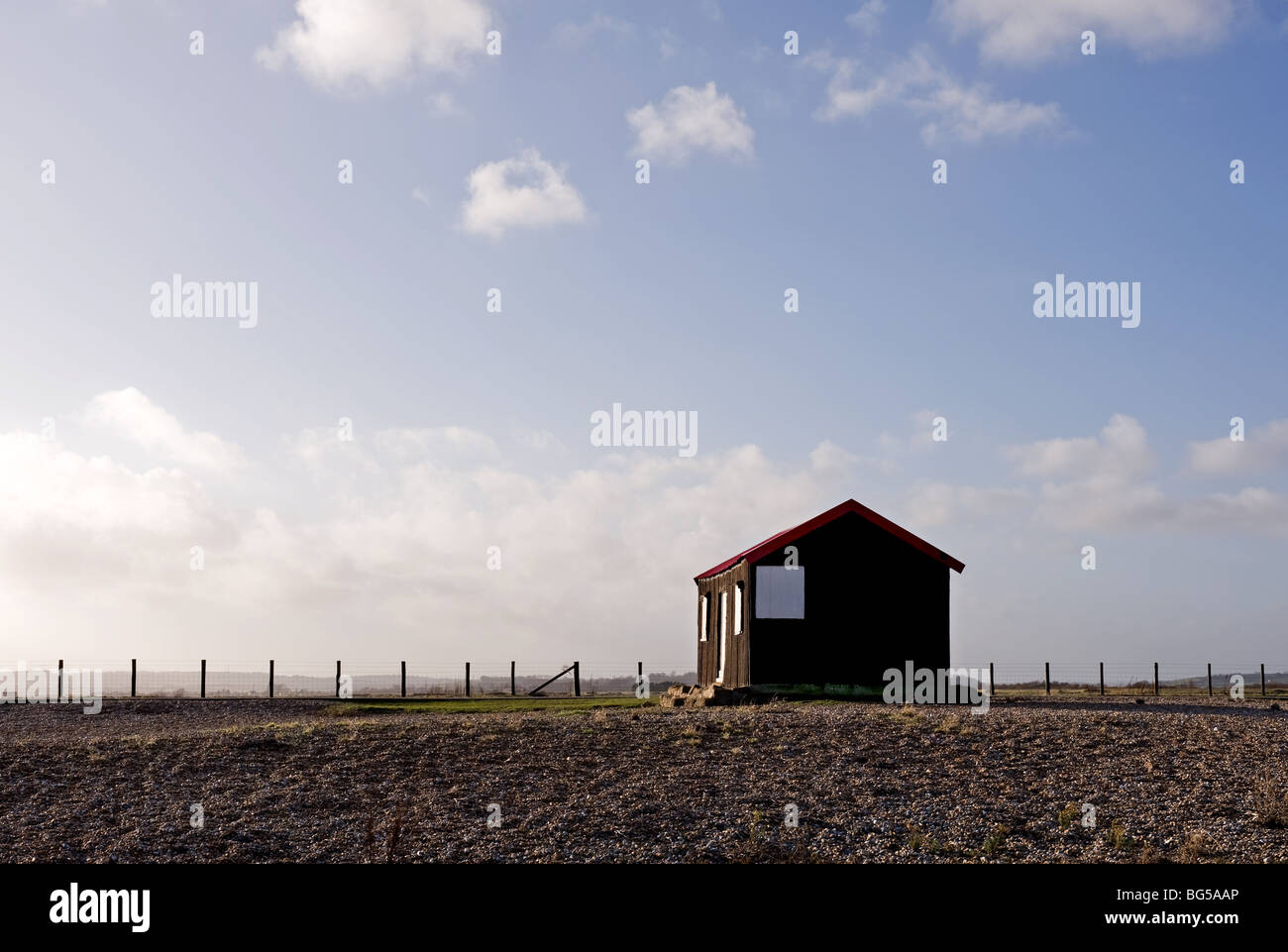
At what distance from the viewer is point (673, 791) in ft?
45.9

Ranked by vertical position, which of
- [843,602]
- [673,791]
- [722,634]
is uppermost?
[843,602]

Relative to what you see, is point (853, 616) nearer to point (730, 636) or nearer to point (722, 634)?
point (730, 636)

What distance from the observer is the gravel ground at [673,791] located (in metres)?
11.6

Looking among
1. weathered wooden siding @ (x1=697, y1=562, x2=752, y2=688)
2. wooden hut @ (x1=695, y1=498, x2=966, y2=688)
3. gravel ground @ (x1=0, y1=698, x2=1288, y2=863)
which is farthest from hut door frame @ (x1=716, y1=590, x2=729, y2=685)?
gravel ground @ (x1=0, y1=698, x2=1288, y2=863)

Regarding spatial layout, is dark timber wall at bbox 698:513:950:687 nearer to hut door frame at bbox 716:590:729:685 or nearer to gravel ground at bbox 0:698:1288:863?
hut door frame at bbox 716:590:729:685

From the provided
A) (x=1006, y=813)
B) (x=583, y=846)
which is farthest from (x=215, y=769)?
(x=1006, y=813)

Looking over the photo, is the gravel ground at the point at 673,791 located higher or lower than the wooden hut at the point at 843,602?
lower

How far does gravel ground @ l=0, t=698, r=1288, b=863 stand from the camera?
11.6 m

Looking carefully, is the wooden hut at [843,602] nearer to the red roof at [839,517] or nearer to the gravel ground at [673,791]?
the red roof at [839,517]

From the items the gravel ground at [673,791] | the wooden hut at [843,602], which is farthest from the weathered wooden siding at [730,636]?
the gravel ground at [673,791]

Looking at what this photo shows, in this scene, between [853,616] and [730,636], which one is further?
[730,636]

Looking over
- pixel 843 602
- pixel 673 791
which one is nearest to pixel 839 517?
pixel 843 602

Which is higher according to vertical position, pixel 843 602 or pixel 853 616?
pixel 843 602
